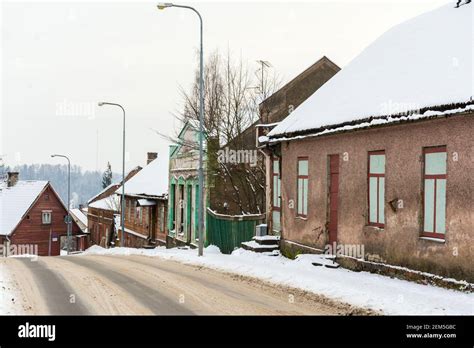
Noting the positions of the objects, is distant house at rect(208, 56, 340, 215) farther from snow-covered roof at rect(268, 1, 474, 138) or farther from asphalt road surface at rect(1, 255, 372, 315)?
asphalt road surface at rect(1, 255, 372, 315)

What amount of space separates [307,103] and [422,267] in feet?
30.1

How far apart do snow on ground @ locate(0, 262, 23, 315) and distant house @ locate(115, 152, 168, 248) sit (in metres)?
19.8

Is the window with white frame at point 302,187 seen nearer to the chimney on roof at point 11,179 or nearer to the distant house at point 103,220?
the distant house at point 103,220

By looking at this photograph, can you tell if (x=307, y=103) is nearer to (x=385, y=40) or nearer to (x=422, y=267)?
(x=385, y=40)

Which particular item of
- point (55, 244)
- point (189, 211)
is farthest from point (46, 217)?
point (189, 211)

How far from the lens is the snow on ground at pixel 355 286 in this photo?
32.0 feet

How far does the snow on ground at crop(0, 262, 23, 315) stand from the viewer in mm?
9602

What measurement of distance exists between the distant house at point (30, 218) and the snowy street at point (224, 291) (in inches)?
1264

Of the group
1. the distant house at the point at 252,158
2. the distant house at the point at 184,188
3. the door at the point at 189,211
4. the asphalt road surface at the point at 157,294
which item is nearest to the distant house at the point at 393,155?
the asphalt road surface at the point at 157,294

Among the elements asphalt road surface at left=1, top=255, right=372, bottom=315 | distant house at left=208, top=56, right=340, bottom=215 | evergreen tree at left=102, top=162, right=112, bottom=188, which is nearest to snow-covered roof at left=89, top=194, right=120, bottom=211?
distant house at left=208, top=56, right=340, bottom=215

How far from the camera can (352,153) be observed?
14.7m

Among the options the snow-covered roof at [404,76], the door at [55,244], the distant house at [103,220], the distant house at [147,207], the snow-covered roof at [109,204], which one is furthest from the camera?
the snow-covered roof at [109,204]

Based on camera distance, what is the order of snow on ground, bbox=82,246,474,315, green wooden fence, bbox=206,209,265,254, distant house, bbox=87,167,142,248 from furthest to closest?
distant house, bbox=87,167,142,248 < green wooden fence, bbox=206,209,265,254 < snow on ground, bbox=82,246,474,315

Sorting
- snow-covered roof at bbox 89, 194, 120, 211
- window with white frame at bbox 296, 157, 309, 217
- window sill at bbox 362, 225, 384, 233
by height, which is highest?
window with white frame at bbox 296, 157, 309, 217
